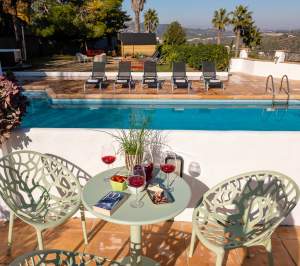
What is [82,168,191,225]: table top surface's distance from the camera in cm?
202

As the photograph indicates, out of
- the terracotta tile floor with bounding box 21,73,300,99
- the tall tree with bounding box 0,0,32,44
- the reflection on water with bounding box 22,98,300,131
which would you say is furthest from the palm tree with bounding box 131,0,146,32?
the reflection on water with bounding box 22,98,300,131

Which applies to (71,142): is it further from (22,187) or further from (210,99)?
(210,99)

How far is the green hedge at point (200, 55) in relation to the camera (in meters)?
15.7

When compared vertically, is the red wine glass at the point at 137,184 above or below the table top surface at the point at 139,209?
above

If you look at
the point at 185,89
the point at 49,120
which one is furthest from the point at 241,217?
the point at 185,89

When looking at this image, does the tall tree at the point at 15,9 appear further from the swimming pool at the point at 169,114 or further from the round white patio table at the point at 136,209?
the round white patio table at the point at 136,209

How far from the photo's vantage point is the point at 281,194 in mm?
2400

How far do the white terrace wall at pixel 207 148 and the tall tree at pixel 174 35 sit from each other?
22.1 metres

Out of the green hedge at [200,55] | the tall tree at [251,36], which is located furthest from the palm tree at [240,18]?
the green hedge at [200,55]

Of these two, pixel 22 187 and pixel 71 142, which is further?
pixel 71 142

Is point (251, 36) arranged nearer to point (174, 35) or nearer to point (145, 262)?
point (174, 35)

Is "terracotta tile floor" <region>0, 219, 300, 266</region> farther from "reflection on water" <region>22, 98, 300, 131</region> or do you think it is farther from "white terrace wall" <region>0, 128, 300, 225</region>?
"reflection on water" <region>22, 98, 300, 131</region>

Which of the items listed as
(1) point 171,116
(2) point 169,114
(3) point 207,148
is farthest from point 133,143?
(2) point 169,114

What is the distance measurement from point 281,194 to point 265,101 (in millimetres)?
8330
